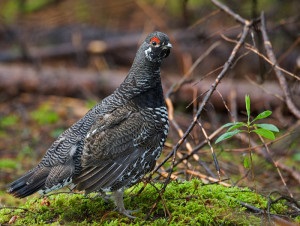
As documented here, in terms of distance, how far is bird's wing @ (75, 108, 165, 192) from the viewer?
4809mm

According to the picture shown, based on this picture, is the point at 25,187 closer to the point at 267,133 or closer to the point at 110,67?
the point at 267,133

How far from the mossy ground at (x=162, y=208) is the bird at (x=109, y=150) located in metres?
0.20

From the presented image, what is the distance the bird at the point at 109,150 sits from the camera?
16.0 ft

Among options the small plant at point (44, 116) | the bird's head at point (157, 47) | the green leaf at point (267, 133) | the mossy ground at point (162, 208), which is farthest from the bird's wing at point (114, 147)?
the small plant at point (44, 116)

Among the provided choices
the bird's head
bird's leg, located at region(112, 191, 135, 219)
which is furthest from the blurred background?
bird's leg, located at region(112, 191, 135, 219)

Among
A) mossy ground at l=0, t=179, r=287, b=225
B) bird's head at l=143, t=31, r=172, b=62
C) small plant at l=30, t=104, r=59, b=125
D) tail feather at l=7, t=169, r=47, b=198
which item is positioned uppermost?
bird's head at l=143, t=31, r=172, b=62

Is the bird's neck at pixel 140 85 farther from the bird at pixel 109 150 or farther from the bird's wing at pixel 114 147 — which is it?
the bird's wing at pixel 114 147

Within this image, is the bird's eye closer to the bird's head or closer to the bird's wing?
the bird's head

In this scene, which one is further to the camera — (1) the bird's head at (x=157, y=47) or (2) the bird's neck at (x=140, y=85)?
(1) the bird's head at (x=157, y=47)

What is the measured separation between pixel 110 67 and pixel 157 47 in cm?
741

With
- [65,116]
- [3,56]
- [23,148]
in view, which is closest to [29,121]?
[65,116]

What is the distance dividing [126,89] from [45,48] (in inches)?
316

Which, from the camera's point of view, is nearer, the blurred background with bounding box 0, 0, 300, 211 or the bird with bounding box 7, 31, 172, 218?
the bird with bounding box 7, 31, 172, 218

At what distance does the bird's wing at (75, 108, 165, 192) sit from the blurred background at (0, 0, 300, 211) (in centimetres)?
210
